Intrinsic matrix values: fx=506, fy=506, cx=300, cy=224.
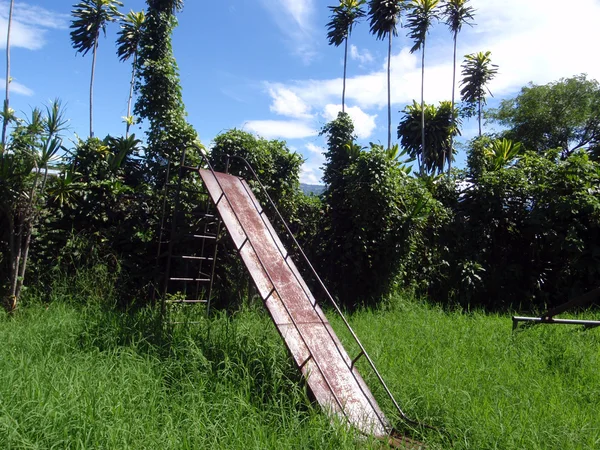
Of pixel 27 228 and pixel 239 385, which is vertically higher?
pixel 27 228

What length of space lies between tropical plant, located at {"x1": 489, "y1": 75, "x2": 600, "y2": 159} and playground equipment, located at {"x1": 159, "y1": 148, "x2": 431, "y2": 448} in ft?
92.8

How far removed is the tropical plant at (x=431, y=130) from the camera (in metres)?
31.6

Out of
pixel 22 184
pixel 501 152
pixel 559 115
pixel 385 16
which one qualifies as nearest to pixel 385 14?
pixel 385 16

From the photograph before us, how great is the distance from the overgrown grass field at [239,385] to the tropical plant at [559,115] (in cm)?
2787

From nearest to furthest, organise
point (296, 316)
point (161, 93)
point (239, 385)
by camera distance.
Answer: point (239, 385) → point (296, 316) → point (161, 93)

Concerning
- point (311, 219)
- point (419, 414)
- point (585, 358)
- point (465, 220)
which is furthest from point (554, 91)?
point (419, 414)

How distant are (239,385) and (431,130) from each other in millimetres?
29885

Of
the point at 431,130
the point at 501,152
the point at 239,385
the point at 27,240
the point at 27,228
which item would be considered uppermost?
the point at 431,130

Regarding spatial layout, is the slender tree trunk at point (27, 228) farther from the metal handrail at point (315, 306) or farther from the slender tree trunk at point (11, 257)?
the metal handrail at point (315, 306)

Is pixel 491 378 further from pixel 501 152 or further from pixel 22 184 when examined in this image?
pixel 501 152

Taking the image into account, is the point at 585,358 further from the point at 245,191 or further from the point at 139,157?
the point at 139,157

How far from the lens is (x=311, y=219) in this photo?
29.8ft

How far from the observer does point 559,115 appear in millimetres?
30688

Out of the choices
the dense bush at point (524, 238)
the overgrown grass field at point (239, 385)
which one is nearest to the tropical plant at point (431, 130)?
the dense bush at point (524, 238)
